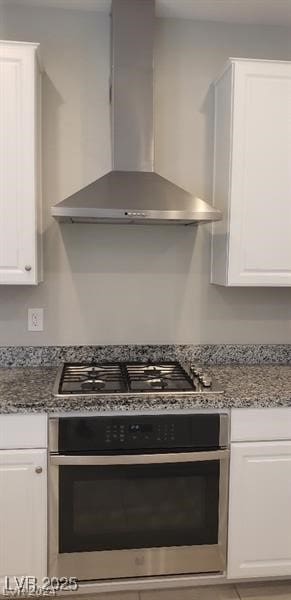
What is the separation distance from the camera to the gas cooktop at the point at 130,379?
195 centimetres

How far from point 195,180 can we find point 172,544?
1.69 meters

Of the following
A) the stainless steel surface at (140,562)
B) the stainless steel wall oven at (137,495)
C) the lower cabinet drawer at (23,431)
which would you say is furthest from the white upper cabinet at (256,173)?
the stainless steel surface at (140,562)

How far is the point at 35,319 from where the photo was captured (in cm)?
239

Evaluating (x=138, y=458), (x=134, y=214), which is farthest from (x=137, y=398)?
(x=134, y=214)

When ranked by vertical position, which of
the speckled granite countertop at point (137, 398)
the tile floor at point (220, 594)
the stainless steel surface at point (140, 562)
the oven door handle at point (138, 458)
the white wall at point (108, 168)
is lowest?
the tile floor at point (220, 594)

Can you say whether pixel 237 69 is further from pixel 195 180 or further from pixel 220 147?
pixel 195 180

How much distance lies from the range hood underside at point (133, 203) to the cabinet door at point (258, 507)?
98cm

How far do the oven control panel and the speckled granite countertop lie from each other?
0.14 feet

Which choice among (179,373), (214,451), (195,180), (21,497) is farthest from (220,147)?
(21,497)

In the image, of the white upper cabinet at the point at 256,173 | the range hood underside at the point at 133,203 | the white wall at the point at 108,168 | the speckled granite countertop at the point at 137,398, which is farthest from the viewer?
the white wall at the point at 108,168

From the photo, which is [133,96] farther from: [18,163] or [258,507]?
[258,507]

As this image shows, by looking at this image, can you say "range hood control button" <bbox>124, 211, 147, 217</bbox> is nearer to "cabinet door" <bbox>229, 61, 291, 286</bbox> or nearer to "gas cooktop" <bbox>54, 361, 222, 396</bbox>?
"cabinet door" <bbox>229, 61, 291, 286</bbox>

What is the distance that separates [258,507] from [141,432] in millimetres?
596

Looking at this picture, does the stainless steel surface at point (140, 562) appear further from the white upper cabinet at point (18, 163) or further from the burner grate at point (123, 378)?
the white upper cabinet at point (18, 163)
